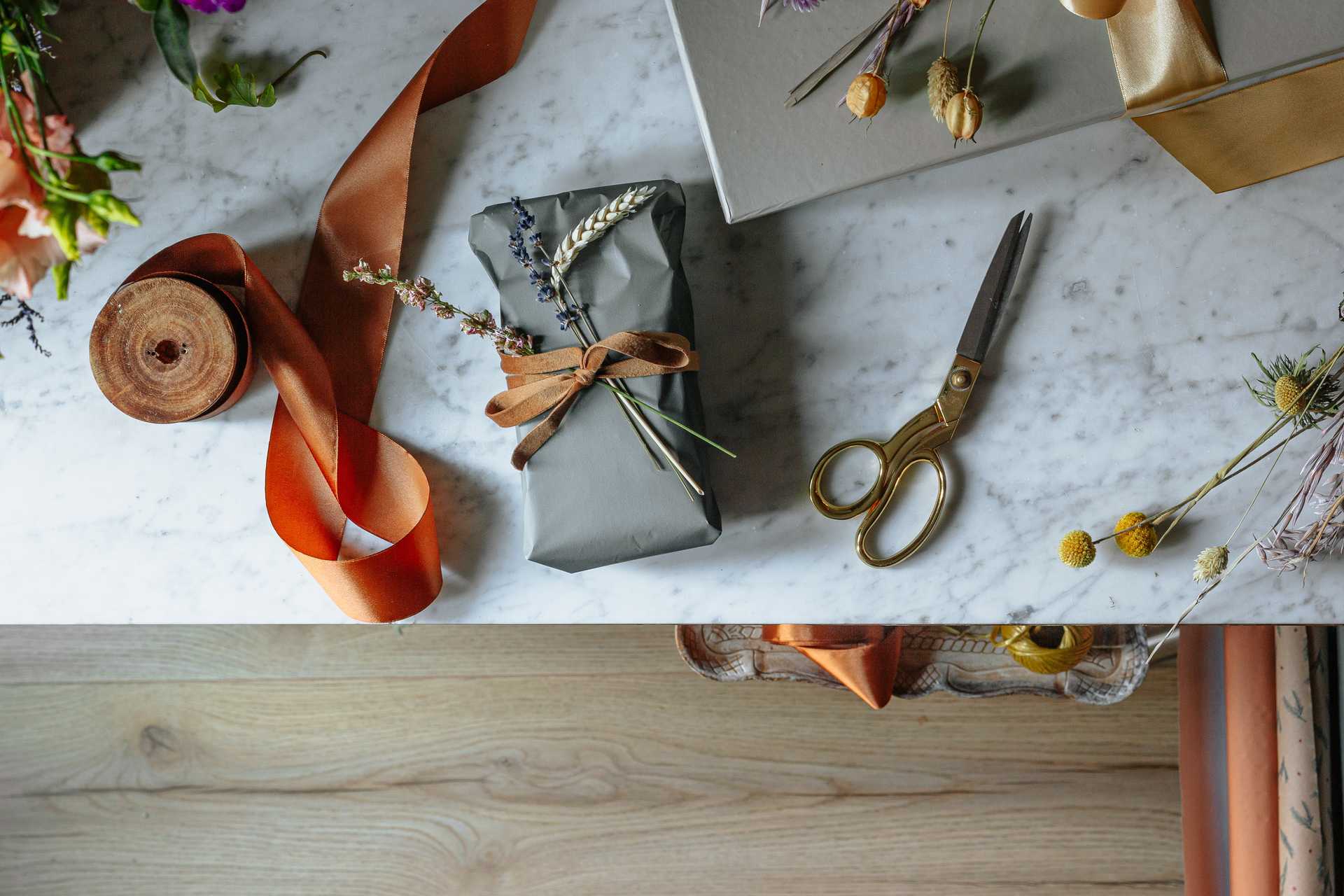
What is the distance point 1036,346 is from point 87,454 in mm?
803

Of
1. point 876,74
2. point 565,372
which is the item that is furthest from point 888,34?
point 565,372

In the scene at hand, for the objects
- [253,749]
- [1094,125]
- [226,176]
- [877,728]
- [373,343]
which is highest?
[1094,125]

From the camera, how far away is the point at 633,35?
31.2 inches

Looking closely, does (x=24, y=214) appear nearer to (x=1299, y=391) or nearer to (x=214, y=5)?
(x=214, y=5)

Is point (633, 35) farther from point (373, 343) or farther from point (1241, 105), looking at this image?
point (1241, 105)

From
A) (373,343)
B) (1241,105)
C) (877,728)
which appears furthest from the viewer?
(877,728)

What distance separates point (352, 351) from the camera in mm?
798

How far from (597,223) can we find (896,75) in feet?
0.74

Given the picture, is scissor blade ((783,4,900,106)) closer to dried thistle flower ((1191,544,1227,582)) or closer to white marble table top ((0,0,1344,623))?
white marble table top ((0,0,1344,623))

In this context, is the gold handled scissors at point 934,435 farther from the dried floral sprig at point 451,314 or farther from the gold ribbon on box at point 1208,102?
the dried floral sprig at point 451,314

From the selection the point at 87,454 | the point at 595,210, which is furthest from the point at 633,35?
the point at 87,454

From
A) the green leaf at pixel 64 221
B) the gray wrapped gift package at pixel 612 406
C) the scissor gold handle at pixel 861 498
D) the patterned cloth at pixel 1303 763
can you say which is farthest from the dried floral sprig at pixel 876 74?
the patterned cloth at pixel 1303 763

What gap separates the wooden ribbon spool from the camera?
75cm

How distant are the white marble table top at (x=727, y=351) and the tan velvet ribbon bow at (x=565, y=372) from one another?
0.27 feet
